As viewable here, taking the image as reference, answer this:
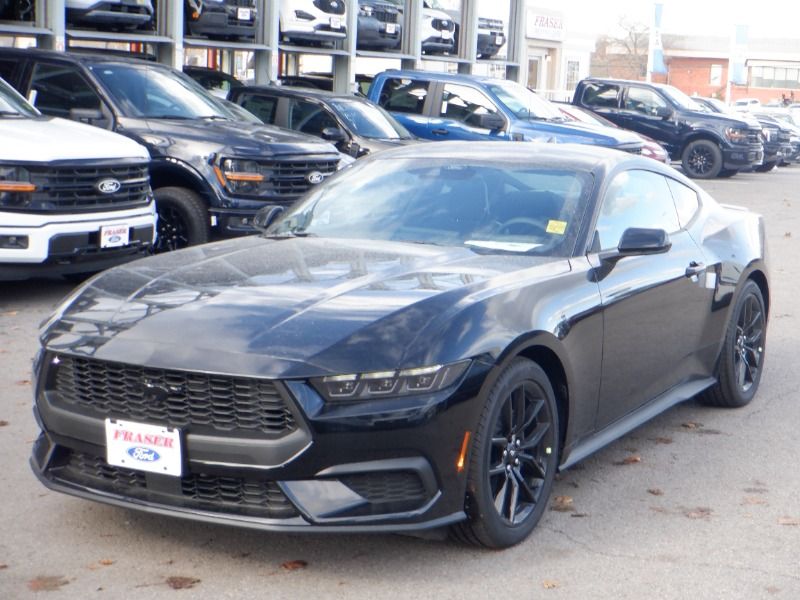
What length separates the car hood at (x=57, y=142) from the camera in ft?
29.7

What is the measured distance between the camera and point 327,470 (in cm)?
415

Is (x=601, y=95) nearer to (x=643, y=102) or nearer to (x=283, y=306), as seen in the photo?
(x=643, y=102)

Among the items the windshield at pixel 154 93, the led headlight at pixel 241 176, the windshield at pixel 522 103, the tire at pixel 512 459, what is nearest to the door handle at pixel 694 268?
the tire at pixel 512 459

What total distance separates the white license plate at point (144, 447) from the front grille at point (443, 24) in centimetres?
2182

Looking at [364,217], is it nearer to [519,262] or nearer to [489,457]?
[519,262]

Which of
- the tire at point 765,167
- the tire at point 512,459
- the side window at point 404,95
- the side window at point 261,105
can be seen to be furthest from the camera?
the tire at point 765,167

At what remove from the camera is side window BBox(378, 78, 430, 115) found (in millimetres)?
19219

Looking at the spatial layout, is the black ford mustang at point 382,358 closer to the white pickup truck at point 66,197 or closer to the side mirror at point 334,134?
the white pickup truck at point 66,197

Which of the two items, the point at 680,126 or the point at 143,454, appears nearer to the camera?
the point at 143,454

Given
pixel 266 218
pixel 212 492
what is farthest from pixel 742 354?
pixel 212 492

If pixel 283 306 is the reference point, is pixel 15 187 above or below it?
below

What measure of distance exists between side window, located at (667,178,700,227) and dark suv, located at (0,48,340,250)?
5.29 meters

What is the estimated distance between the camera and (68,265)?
9.27 m

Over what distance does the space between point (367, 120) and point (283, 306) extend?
38.1 ft
